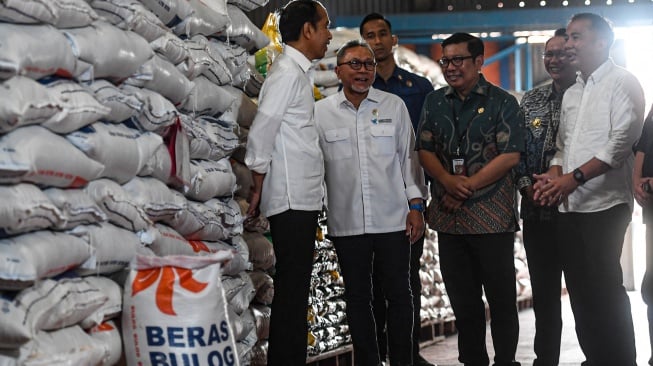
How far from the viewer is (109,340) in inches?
110

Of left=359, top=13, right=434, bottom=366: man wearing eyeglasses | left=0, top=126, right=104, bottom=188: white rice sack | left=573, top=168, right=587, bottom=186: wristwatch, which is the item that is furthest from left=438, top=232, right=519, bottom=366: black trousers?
left=0, top=126, right=104, bottom=188: white rice sack

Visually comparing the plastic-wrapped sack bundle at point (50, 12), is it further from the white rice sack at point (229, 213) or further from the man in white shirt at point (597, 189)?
the man in white shirt at point (597, 189)

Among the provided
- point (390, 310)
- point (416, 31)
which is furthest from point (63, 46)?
point (416, 31)

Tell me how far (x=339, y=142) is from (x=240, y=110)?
46 centimetres

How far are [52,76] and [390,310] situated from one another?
207 centimetres

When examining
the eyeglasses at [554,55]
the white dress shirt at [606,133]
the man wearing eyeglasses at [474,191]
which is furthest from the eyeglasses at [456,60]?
the white dress shirt at [606,133]

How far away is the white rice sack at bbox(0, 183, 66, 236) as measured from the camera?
95.4 inches

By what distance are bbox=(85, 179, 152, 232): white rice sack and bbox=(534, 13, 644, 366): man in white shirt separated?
194 centimetres

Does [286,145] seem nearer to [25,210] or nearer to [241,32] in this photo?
[241,32]

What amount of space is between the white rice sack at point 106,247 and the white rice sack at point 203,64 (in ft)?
2.40

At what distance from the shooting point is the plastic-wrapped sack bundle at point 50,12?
2.47 m

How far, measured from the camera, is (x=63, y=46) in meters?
2.64

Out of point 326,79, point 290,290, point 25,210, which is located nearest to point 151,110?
point 25,210

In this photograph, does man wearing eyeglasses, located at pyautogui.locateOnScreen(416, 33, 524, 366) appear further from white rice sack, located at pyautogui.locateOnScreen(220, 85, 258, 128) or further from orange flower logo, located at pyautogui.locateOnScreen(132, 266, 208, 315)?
orange flower logo, located at pyautogui.locateOnScreen(132, 266, 208, 315)
